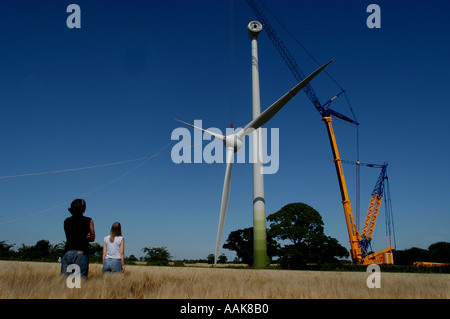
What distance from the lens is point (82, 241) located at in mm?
6469

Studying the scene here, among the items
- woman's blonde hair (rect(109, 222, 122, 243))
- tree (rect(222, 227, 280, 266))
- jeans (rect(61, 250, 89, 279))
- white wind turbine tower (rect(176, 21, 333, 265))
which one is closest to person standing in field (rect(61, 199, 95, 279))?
jeans (rect(61, 250, 89, 279))

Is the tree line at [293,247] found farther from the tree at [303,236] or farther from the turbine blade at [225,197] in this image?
the turbine blade at [225,197]

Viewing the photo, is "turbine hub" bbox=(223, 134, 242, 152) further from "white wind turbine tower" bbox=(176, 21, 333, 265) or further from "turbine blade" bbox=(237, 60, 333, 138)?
"turbine blade" bbox=(237, 60, 333, 138)

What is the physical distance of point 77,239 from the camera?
21.1ft

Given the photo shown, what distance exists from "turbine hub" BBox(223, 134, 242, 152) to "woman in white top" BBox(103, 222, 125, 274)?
2027 centimetres

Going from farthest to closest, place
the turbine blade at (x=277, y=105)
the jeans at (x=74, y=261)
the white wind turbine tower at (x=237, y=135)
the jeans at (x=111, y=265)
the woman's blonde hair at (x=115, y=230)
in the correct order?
1. the white wind turbine tower at (x=237, y=135)
2. the turbine blade at (x=277, y=105)
3. the woman's blonde hair at (x=115, y=230)
4. the jeans at (x=111, y=265)
5. the jeans at (x=74, y=261)

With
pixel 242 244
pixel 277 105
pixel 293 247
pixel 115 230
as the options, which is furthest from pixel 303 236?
pixel 115 230

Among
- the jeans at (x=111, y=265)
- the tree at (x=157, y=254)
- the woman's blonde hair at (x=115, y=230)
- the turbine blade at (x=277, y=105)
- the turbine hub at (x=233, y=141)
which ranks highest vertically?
the turbine blade at (x=277, y=105)

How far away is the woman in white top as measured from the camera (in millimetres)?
8109

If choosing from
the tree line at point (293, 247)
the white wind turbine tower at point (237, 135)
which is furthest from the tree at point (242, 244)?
the white wind turbine tower at point (237, 135)

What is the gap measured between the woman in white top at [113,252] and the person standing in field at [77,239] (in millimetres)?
1637

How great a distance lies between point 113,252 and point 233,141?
813 inches

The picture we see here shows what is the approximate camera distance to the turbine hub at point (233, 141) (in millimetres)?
27958
